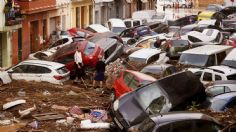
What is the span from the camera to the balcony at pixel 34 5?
3575cm

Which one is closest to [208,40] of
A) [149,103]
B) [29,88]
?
[29,88]

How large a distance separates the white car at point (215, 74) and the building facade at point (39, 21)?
55.1ft

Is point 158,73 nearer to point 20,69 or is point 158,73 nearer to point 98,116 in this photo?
point 20,69

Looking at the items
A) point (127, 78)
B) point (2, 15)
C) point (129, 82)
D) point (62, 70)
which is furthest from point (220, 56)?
point (2, 15)

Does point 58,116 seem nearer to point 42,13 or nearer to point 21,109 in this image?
point 21,109

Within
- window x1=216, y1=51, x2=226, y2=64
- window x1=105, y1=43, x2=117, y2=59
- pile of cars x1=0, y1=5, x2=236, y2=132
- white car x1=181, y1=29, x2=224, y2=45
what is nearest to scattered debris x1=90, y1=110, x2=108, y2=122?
pile of cars x1=0, y1=5, x2=236, y2=132

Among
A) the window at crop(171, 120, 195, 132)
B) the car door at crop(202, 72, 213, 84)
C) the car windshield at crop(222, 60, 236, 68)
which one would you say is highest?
the window at crop(171, 120, 195, 132)

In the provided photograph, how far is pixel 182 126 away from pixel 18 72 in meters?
12.6

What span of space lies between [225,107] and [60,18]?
30339 mm

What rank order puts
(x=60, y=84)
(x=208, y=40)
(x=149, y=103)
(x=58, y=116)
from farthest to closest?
(x=208, y=40) → (x=60, y=84) → (x=58, y=116) → (x=149, y=103)

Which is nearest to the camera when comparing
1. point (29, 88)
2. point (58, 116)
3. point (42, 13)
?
point (58, 116)

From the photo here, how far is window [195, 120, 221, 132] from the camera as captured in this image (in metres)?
11.2

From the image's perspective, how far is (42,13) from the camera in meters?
39.9

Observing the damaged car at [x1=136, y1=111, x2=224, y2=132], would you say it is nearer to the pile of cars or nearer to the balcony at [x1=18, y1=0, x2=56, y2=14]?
the pile of cars
